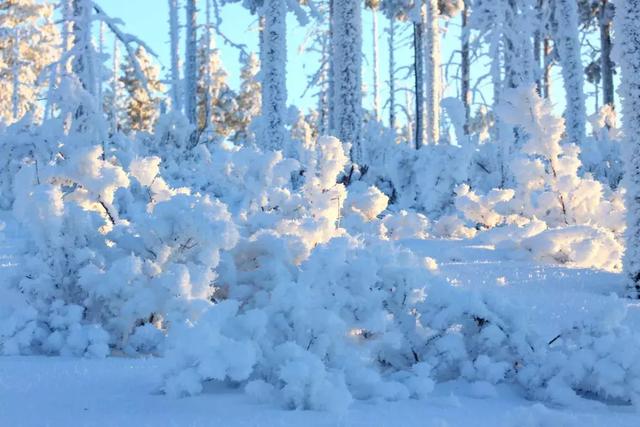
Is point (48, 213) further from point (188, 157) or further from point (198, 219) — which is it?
point (188, 157)

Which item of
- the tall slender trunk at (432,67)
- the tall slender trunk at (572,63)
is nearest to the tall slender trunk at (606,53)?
the tall slender trunk at (432,67)

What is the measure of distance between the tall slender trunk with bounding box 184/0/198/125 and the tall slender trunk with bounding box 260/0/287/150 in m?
9.28

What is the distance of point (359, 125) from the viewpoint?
12383mm

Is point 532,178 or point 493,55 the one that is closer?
point 532,178

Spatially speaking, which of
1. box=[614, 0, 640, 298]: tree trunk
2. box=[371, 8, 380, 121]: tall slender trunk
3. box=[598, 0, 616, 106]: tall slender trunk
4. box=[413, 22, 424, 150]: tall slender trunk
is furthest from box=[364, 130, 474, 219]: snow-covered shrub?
box=[371, 8, 380, 121]: tall slender trunk

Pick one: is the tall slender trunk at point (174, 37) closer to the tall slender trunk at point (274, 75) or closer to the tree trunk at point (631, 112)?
the tall slender trunk at point (274, 75)

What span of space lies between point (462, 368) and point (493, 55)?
1285 centimetres

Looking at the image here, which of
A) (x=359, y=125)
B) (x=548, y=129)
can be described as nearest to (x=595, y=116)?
(x=359, y=125)

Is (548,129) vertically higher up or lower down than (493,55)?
lower down

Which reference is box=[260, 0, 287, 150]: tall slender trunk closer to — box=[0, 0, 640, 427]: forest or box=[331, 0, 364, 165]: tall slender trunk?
box=[331, 0, 364, 165]: tall slender trunk

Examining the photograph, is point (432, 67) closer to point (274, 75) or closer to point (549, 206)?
point (274, 75)

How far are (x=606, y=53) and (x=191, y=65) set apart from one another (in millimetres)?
12209

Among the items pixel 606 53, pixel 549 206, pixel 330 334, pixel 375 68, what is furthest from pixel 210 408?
pixel 375 68

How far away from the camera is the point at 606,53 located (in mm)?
23062
